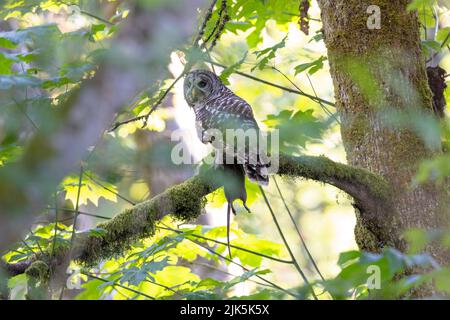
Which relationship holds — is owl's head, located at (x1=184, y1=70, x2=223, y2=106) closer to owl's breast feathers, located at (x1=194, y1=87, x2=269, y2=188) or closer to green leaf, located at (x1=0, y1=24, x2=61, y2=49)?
owl's breast feathers, located at (x1=194, y1=87, x2=269, y2=188)

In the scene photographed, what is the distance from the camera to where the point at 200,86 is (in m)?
5.33

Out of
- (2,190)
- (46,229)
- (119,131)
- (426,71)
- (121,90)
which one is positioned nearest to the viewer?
(2,190)

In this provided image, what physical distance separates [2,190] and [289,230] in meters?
10.3

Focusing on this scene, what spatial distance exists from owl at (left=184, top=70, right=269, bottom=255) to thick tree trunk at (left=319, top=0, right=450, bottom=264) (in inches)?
23.8

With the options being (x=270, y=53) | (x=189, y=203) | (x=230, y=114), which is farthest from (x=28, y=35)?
(x=230, y=114)

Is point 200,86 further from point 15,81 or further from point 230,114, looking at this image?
point 15,81

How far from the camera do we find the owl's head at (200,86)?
523 cm

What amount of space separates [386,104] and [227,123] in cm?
132

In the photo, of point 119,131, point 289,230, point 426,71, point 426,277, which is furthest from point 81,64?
point 289,230

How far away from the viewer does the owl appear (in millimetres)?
3620

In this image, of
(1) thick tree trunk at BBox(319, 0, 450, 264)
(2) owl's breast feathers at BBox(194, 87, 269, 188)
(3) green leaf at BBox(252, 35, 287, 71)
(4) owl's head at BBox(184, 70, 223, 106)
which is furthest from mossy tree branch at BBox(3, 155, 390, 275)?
(4) owl's head at BBox(184, 70, 223, 106)

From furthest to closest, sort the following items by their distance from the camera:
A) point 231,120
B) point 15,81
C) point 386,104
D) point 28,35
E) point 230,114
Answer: point 230,114
point 231,120
point 386,104
point 28,35
point 15,81
